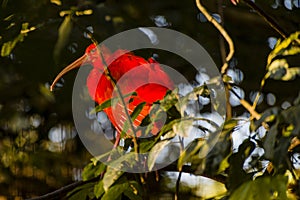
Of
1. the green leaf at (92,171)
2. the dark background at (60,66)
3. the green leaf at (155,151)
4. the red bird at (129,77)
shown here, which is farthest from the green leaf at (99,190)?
the dark background at (60,66)

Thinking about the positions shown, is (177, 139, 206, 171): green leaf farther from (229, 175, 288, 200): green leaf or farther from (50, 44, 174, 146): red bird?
(50, 44, 174, 146): red bird

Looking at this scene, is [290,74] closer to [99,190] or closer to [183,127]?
[183,127]

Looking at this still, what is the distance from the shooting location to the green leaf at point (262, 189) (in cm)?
99

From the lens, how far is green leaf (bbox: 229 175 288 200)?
0.99m

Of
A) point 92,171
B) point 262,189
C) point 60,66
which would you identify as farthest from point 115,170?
point 60,66

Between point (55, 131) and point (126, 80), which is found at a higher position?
point (126, 80)

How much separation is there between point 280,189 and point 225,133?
10cm

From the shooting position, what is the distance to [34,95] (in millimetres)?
2865

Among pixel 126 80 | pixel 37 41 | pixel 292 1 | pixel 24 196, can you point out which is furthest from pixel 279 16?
pixel 24 196

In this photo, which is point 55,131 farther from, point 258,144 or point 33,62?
point 258,144

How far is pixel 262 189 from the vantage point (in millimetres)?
990

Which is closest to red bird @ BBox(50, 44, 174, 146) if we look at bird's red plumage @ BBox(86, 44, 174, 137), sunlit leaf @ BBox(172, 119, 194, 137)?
bird's red plumage @ BBox(86, 44, 174, 137)

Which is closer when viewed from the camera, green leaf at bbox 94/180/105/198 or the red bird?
green leaf at bbox 94/180/105/198

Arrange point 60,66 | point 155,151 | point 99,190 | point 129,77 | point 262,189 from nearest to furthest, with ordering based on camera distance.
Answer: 1. point 262,189
2. point 155,151
3. point 99,190
4. point 129,77
5. point 60,66
